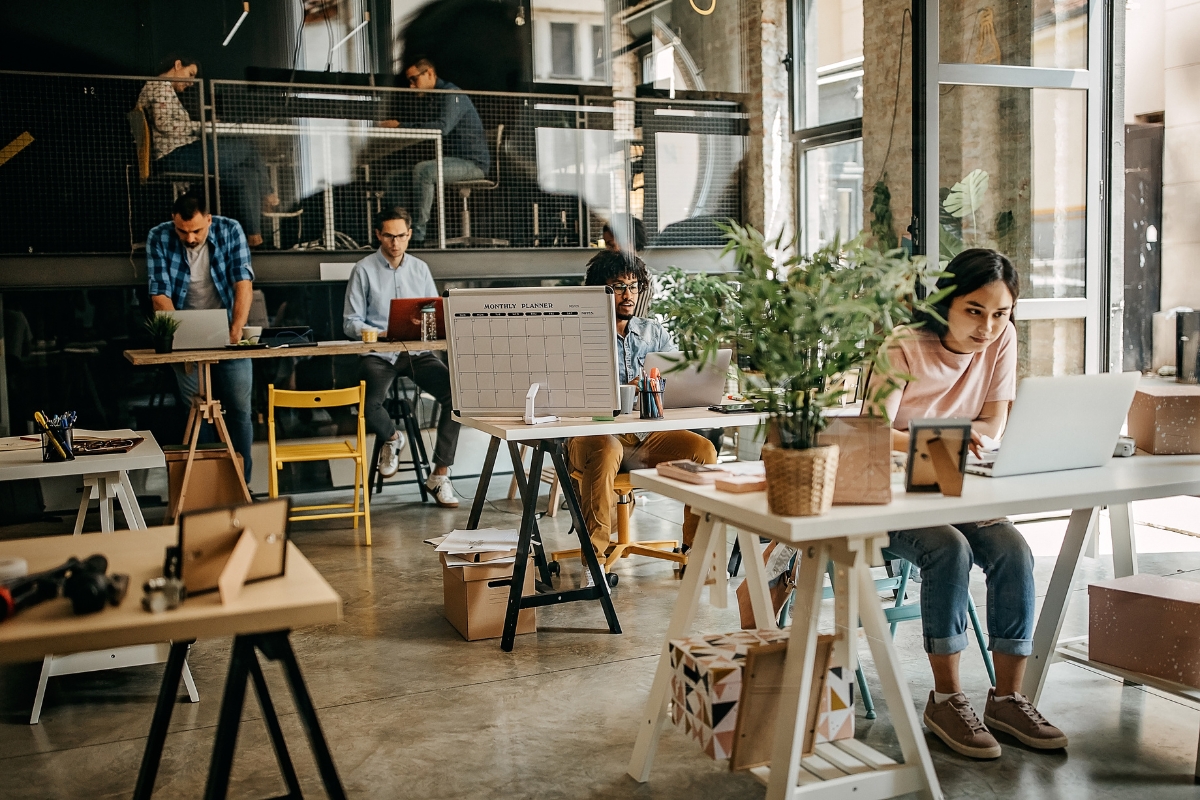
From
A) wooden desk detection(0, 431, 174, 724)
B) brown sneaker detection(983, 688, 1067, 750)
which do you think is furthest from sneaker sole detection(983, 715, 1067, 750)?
wooden desk detection(0, 431, 174, 724)

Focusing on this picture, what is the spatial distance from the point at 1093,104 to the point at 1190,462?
11.4 ft

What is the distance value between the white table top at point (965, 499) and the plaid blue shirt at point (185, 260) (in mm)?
4677

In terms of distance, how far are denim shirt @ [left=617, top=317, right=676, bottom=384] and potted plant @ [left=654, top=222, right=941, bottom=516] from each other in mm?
2468

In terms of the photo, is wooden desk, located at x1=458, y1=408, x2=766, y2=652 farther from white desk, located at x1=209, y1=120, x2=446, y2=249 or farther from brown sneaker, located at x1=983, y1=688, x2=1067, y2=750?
white desk, located at x1=209, y1=120, x2=446, y2=249

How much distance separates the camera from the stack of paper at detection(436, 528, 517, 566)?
3959 millimetres

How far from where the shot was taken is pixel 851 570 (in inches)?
95.5

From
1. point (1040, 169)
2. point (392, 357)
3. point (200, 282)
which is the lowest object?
point (392, 357)

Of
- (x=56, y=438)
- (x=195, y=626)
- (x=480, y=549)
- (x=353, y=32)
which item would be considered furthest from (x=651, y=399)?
(x=353, y=32)

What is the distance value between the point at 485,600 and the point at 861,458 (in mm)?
1974

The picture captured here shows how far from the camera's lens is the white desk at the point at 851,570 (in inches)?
92.8

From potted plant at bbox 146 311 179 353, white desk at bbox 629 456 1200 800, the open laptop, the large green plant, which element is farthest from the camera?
the open laptop

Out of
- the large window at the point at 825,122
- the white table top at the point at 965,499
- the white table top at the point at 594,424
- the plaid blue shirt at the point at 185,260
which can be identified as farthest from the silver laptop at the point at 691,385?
the large window at the point at 825,122

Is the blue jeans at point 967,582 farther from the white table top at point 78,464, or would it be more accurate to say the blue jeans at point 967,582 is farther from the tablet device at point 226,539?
the white table top at point 78,464

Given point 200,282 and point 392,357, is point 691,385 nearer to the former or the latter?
point 392,357
